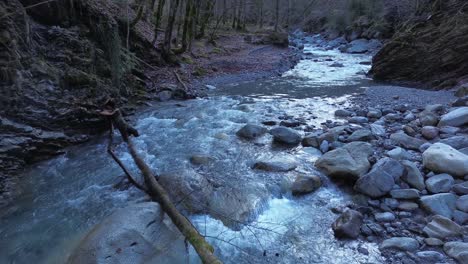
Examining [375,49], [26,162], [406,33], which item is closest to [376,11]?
[375,49]

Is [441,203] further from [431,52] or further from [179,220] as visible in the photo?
[431,52]

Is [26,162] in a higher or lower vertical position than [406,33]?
lower

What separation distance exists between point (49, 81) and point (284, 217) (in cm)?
622

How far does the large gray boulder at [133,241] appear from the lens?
3588 mm

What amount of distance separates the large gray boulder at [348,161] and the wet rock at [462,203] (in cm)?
140

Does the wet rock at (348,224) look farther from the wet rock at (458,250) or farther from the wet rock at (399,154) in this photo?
the wet rock at (399,154)

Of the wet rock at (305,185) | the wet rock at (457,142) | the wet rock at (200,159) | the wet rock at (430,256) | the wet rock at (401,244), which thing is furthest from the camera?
the wet rock at (200,159)

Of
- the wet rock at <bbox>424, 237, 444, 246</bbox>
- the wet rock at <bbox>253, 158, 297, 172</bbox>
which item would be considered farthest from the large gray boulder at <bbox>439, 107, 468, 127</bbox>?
the wet rock at <bbox>424, 237, 444, 246</bbox>

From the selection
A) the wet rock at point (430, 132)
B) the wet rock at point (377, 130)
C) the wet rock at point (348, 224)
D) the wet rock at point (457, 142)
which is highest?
the wet rock at point (457, 142)

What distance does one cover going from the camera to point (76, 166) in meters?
6.34

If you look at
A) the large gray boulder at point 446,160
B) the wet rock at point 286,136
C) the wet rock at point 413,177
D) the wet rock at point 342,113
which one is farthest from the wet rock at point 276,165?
the wet rock at point 342,113

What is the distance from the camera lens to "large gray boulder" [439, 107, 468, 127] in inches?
265

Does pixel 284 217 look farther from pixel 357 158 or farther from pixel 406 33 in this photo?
pixel 406 33

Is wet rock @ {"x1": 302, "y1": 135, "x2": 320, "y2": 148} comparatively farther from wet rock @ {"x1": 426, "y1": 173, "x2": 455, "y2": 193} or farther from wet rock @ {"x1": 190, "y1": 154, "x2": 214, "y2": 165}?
wet rock @ {"x1": 426, "y1": 173, "x2": 455, "y2": 193}
